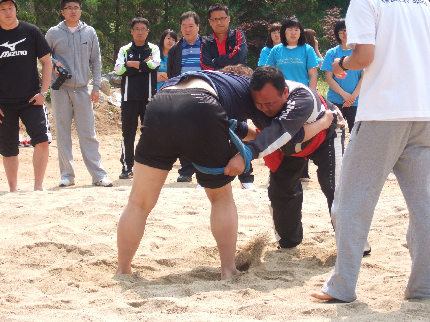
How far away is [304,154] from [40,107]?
11.2 ft

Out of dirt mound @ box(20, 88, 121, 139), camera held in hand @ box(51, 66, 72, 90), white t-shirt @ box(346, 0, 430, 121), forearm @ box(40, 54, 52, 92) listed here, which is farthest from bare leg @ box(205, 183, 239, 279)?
dirt mound @ box(20, 88, 121, 139)

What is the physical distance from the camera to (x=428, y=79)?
2588 millimetres

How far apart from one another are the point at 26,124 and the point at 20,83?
0.46 m

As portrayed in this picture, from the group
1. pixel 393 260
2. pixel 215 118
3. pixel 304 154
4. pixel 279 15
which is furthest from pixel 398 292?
pixel 279 15

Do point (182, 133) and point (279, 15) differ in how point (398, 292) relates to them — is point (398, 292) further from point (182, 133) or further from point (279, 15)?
point (279, 15)

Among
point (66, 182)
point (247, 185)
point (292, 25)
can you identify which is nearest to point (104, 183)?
point (66, 182)

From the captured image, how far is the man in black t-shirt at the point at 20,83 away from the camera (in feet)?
18.6

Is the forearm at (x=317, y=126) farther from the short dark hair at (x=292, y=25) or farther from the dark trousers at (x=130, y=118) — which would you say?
the dark trousers at (x=130, y=118)

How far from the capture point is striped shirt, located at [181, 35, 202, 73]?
21.8 ft

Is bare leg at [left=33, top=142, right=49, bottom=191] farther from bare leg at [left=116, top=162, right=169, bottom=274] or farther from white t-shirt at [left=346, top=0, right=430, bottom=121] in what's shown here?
white t-shirt at [left=346, top=0, right=430, bottom=121]

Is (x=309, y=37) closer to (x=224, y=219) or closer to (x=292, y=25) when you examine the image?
(x=292, y=25)

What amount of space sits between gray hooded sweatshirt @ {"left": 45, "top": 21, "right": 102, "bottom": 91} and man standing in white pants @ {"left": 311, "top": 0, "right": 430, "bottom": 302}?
4.55 m

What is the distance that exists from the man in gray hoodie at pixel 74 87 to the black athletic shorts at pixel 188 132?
3.74 metres

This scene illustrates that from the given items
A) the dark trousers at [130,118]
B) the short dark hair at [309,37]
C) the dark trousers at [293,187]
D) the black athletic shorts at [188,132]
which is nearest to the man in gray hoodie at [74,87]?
the dark trousers at [130,118]
